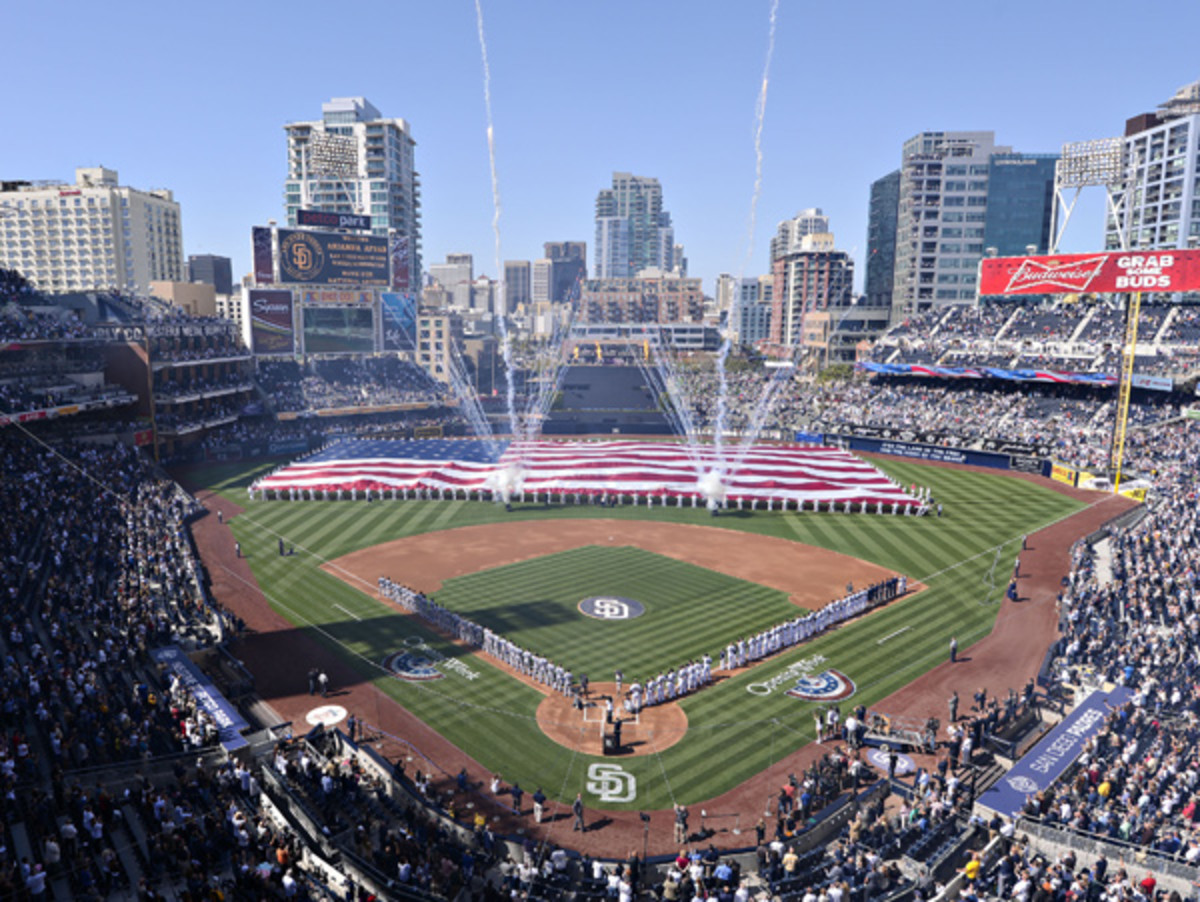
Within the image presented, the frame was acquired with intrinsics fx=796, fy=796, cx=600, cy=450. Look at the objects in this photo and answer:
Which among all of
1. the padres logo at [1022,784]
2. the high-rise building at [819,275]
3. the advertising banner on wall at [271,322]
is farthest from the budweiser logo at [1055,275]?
the high-rise building at [819,275]

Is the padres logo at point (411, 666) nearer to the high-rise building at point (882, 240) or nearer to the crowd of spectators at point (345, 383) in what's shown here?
the crowd of spectators at point (345, 383)

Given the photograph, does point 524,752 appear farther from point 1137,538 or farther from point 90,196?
point 90,196

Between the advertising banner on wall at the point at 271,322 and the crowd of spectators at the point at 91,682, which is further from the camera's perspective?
the advertising banner on wall at the point at 271,322

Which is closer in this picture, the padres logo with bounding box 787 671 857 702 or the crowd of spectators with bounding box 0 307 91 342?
the padres logo with bounding box 787 671 857 702

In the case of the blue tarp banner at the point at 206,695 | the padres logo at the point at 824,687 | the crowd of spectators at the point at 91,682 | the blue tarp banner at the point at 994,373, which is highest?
the blue tarp banner at the point at 994,373

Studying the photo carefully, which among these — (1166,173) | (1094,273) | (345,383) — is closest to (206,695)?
(345,383)

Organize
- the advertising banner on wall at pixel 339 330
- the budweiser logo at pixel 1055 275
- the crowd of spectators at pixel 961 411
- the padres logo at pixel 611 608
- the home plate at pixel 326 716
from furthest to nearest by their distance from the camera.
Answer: the advertising banner on wall at pixel 339 330, the budweiser logo at pixel 1055 275, the crowd of spectators at pixel 961 411, the padres logo at pixel 611 608, the home plate at pixel 326 716

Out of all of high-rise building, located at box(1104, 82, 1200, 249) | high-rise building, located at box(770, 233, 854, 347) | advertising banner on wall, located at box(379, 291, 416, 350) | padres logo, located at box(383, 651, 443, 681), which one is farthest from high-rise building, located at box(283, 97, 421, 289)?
padres logo, located at box(383, 651, 443, 681)

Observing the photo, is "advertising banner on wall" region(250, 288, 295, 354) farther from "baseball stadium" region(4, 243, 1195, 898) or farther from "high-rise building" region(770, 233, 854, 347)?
"high-rise building" region(770, 233, 854, 347)
